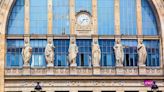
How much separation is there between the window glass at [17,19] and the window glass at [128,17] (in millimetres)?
8098

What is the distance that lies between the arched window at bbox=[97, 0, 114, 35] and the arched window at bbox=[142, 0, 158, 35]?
103 inches

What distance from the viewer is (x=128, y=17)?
57562 millimetres

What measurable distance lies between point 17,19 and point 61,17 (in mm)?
3561

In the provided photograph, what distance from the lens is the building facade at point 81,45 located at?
2180 inches

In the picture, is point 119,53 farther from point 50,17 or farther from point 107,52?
point 50,17

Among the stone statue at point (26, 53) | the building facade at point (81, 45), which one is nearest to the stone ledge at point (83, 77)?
the building facade at point (81, 45)

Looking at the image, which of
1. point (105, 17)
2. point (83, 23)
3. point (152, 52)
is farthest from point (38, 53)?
point (152, 52)

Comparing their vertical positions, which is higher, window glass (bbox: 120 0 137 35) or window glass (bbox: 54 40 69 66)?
window glass (bbox: 120 0 137 35)

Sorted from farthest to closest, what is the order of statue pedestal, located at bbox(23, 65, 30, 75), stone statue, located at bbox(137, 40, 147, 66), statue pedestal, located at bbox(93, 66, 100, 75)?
stone statue, located at bbox(137, 40, 147, 66) → statue pedestal, located at bbox(93, 66, 100, 75) → statue pedestal, located at bbox(23, 65, 30, 75)

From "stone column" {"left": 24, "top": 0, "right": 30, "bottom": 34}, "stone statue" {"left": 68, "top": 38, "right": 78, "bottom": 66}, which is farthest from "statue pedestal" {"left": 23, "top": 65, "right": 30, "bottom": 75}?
"stone statue" {"left": 68, "top": 38, "right": 78, "bottom": 66}

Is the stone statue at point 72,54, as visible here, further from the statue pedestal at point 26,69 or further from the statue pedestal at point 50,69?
the statue pedestal at point 26,69

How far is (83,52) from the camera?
2226 inches

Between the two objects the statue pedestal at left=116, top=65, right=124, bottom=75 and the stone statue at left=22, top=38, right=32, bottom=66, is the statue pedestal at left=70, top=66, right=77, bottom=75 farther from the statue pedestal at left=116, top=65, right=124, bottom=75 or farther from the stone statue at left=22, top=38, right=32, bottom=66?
the stone statue at left=22, top=38, right=32, bottom=66

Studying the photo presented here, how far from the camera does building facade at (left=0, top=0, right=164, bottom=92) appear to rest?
55375 millimetres
